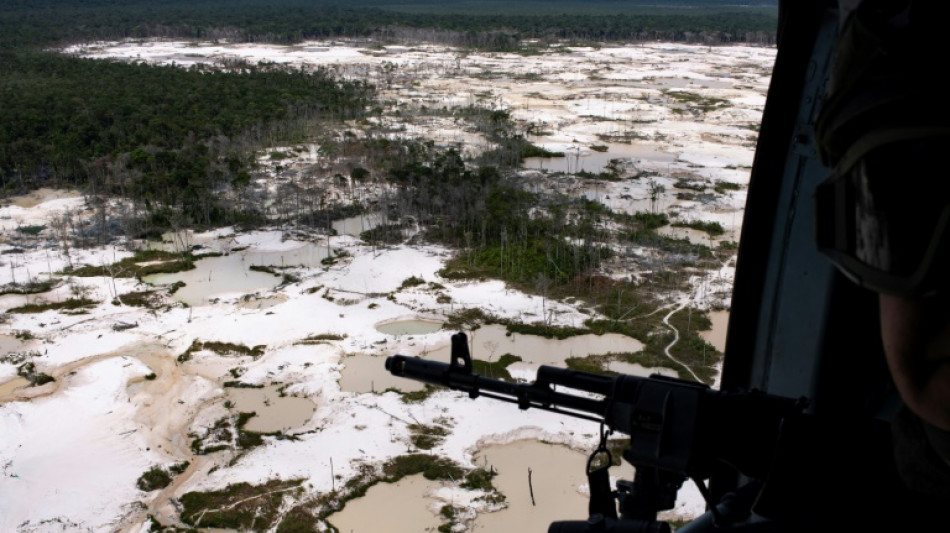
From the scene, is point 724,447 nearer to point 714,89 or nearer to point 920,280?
point 920,280

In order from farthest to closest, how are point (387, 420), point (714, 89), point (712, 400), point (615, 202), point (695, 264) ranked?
point (714, 89) → point (615, 202) → point (695, 264) → point (387, 420) → point (712, 400)

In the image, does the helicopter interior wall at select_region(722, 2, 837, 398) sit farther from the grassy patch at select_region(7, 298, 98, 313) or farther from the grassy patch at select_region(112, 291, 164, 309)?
the grassy patch at select_region(7, 298, 98, 313)

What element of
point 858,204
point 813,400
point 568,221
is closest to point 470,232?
point 568,221

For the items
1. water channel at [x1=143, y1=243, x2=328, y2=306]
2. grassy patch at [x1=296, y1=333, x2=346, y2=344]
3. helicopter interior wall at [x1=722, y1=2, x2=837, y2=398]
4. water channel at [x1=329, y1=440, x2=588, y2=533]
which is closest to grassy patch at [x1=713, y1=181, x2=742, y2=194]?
Result: water channel at [x1=143, y1=243, x2=328, y2=306]

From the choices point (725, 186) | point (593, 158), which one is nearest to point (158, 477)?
point (725, 186)

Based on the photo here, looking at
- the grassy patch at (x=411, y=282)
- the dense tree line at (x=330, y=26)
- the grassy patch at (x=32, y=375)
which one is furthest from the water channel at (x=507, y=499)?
the dense tree line at (x=330, y=26)

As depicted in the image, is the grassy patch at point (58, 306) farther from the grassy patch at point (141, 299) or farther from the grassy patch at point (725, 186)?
the grassy patch at point (725, 186)

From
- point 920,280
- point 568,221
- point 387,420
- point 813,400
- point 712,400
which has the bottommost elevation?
point 387,420

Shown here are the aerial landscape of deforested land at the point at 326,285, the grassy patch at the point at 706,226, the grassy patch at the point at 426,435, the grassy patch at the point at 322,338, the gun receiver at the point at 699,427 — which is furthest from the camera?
the grassy patch at the point at 706,226
